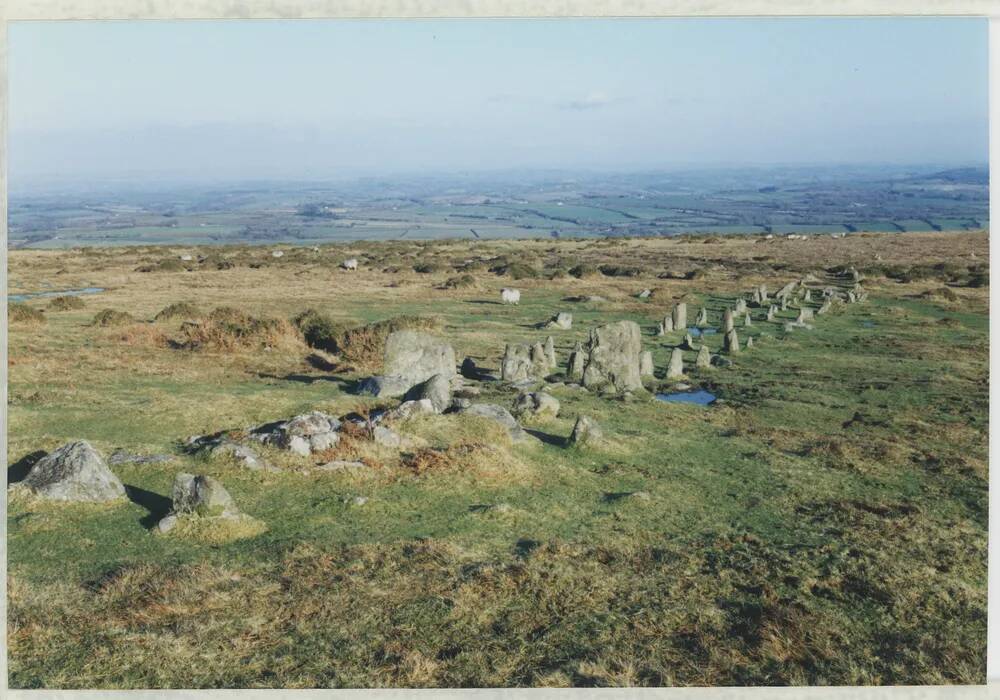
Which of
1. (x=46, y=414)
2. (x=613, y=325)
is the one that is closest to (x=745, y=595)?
(x=613, y=325)

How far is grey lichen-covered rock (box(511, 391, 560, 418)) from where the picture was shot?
20.6 metres

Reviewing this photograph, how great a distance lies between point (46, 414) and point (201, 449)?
5811 millimetres

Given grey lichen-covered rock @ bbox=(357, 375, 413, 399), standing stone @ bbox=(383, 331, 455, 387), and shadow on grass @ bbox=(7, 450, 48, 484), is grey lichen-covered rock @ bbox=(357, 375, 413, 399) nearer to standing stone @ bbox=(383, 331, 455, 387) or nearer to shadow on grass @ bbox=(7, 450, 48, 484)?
standing stone @ bbox=(383, 331, 455, 387)

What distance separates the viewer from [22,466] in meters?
15.7

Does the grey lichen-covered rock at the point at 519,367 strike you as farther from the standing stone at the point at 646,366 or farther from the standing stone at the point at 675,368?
the standing stone at the point at 675,368

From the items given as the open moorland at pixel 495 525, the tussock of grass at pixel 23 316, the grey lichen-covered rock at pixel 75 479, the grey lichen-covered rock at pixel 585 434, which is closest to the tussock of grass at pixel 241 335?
the open moorland at pixel 495 525

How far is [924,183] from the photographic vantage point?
653ft

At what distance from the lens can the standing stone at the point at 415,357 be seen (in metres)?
23.6

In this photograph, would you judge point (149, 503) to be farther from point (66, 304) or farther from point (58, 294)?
point (58, 294)

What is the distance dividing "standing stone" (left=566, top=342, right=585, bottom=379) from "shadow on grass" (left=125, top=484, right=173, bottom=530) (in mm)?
→ 14930

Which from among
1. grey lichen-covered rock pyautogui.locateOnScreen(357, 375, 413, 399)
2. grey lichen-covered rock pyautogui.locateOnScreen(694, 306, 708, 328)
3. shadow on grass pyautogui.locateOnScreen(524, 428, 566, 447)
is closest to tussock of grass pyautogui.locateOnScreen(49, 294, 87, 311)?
grey lichen-covered rock pyautogui.locateOnScreen(357, 375, 413, 399)

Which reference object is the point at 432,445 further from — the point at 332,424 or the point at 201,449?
the point at 201,449

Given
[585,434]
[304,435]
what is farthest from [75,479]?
[585,434]

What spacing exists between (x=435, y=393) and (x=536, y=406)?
2.71m
